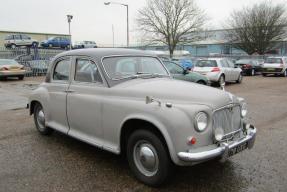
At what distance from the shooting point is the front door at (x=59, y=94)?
548 cm

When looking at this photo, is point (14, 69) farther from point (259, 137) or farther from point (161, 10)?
point (161, 10)

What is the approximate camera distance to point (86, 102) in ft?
15.9

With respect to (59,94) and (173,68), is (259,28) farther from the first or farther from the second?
(59,94)

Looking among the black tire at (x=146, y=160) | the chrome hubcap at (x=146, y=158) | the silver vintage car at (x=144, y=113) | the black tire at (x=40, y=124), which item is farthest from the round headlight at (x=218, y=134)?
the black tire at (x=40, y=124)

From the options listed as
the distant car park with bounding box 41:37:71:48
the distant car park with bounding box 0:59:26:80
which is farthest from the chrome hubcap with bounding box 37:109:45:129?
the distant car park with bounding box 41:37:71:48

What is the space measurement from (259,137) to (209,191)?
9.13 ft

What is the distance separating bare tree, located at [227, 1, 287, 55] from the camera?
4528 centimetres

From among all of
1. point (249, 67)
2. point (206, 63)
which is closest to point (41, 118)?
point (206, 63)

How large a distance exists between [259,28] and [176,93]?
152 feet

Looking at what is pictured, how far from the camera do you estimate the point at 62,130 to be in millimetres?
5555

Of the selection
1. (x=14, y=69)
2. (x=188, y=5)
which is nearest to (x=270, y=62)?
(x=188, y=5)

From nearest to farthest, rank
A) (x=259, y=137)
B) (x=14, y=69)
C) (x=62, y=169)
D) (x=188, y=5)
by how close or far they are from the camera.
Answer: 1. (x=62, y=169)
2. (x=259, y=137)
3. (x=14, y=69)
4. (x=188, y=5)

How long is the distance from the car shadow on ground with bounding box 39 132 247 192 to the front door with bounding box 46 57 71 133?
57cm

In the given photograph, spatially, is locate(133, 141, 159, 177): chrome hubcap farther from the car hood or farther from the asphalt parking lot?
the car hood
